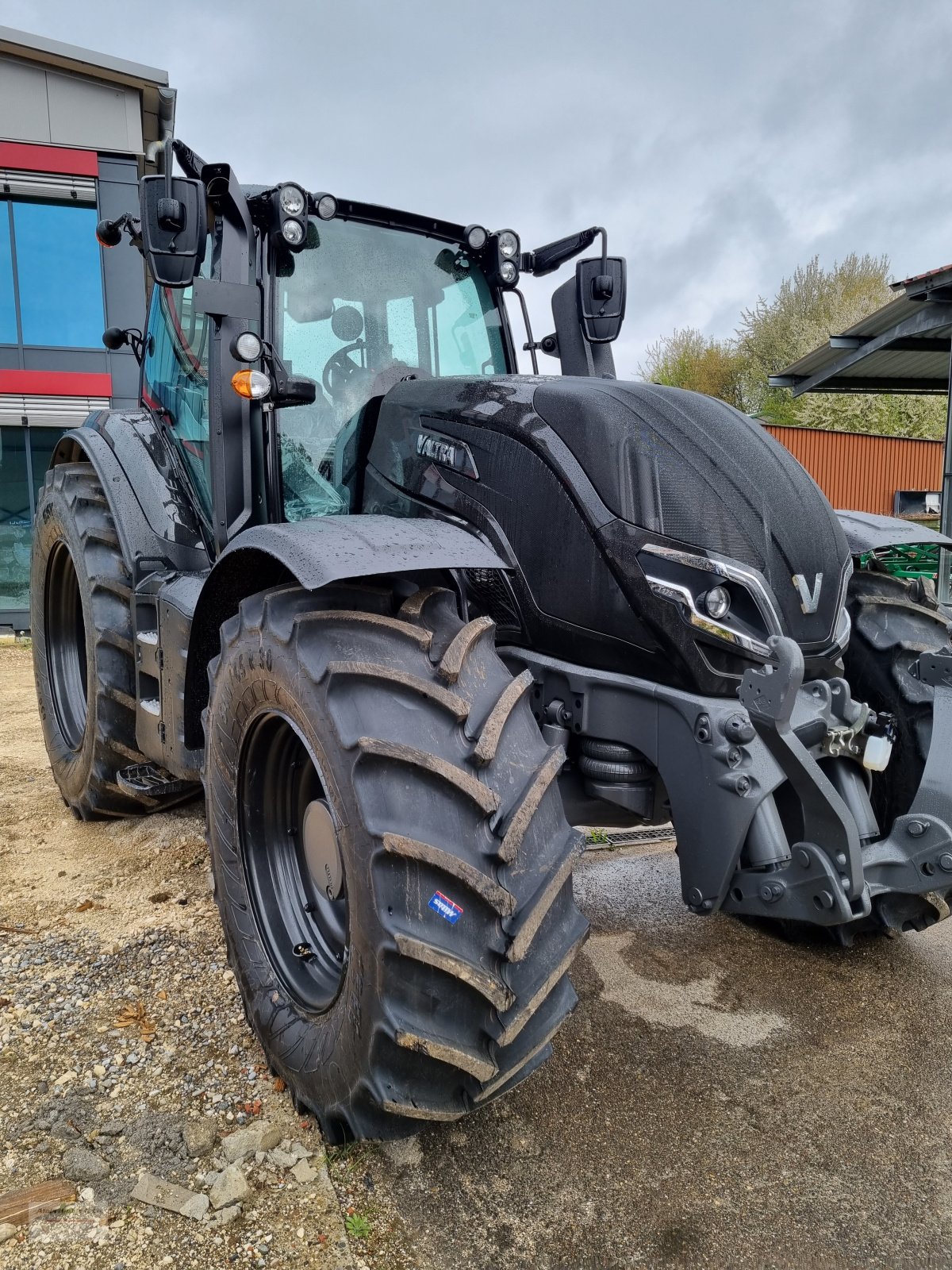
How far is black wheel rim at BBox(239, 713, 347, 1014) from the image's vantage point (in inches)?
98.2

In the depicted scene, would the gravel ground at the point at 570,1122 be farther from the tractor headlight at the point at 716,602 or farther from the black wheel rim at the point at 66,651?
the black wheel rim at the point at 66,651

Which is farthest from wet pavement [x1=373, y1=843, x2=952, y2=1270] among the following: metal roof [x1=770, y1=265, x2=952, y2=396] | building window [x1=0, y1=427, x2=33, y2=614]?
building window [x1=0, y1=427, x2=33, y2=614]

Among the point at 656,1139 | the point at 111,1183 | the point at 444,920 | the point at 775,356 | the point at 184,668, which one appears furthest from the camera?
the point at 775,356

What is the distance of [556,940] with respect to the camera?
193 centimetres

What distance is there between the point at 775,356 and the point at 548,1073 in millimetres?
37493

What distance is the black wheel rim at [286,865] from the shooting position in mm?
2494

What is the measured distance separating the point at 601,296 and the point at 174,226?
1.53m

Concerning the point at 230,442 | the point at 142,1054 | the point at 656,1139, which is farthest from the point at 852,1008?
the point at 230,442

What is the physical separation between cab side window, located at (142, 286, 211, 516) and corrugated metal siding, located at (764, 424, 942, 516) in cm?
2176

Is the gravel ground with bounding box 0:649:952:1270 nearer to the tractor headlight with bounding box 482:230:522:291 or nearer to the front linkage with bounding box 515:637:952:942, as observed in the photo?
the front linkage with bounding box 515:637:952:942

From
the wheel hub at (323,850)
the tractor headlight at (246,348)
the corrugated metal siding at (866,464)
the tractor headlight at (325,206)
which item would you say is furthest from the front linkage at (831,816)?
the corrugated metal siding at (866,464)

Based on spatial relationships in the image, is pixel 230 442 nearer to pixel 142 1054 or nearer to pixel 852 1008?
pixel 142 1054

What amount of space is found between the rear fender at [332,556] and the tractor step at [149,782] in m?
1.01

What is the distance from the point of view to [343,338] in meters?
3.19
